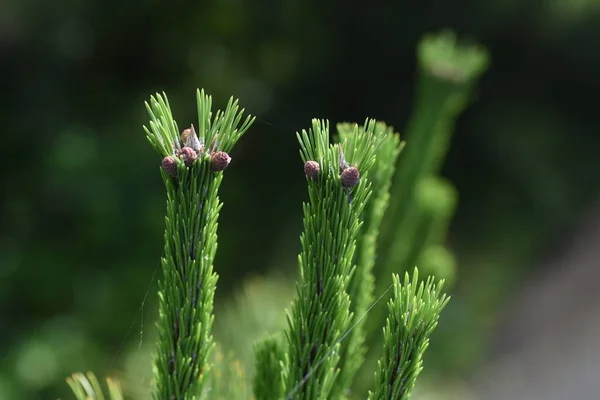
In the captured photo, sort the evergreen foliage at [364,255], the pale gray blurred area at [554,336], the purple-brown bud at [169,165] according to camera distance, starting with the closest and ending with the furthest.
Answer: the purple-brown bud at [169,165]
the evergreen foliage at [364,255]
the pale gray blurred area at [554,336]

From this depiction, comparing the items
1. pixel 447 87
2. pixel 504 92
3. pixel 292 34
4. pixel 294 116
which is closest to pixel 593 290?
pixel 504 92

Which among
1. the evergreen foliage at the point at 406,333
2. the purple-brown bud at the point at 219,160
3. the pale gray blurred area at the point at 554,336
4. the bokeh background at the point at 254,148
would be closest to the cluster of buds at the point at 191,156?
the purple-brown bud at the point at 219,160

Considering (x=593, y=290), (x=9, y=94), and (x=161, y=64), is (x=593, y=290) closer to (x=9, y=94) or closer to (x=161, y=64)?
(x=161, y=64)

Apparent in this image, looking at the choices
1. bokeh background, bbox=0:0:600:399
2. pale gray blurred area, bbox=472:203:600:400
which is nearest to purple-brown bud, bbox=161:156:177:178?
bokeh background, bbox=0:0:600:399

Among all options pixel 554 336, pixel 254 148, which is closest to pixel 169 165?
pixel 254 148

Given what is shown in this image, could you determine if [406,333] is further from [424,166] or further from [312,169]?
[424,166]

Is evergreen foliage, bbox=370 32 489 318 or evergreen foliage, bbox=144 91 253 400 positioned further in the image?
evergreen foliage, bbox=370 32 489 318

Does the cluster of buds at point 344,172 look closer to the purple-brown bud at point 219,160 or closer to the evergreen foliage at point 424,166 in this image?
the purple-brown bud at point 219,160

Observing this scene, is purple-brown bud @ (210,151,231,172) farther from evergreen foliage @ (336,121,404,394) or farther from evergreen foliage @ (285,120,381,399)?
evergreen foliage @ (336,121,404,394)

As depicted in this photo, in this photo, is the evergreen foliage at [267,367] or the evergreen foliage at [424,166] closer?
the evergreen foliage at [267,367]
